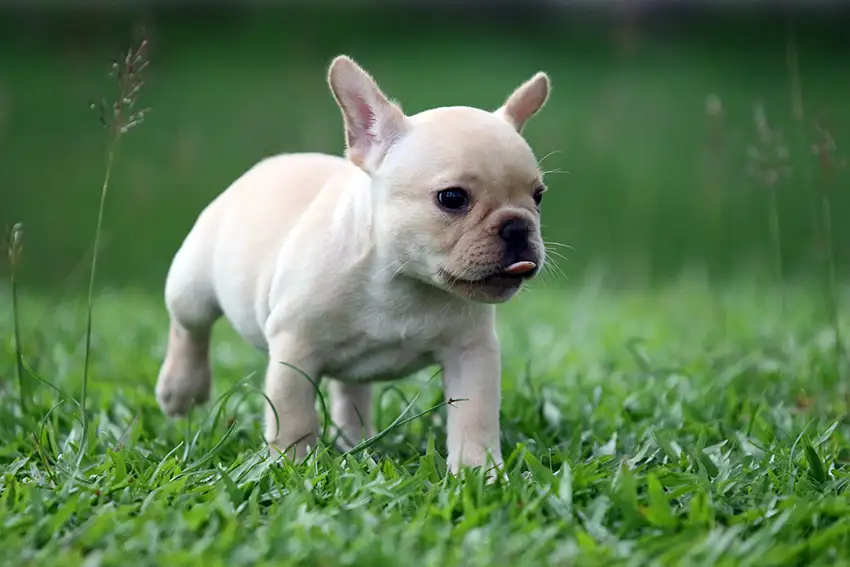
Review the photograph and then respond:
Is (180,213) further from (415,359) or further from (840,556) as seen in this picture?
(840,556)

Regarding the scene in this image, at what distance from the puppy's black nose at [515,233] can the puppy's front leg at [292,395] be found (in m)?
0.76

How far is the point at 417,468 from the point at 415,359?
34 centimetres

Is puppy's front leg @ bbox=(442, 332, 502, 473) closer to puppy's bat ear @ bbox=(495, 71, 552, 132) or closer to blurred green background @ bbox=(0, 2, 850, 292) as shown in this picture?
puppy's bat ear @ bbox=(495, 71, 552, 132)

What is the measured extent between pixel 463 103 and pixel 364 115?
643 cm

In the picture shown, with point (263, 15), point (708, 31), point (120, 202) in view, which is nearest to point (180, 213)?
point (120, 202)

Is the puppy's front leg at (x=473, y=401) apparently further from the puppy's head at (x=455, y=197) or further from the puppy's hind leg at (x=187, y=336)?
the puppy's hind leg at (x=187, y=336)

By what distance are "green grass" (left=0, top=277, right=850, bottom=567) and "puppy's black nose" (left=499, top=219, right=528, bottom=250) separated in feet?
1.98

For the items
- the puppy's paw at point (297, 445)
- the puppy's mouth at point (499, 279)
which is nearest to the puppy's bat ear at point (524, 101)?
the puppy's mouth at point (499, 279)

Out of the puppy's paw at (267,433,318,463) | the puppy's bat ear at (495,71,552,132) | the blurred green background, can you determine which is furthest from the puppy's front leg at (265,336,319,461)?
the blurred green background

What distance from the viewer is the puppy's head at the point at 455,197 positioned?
3160 millimetres

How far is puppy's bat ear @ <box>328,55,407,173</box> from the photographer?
134 inches

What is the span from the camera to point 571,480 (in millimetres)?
3049

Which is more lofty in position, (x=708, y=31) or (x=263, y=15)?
(x=263, y=15)

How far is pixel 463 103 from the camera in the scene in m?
9.80
